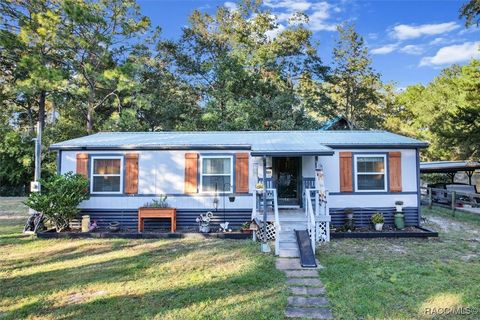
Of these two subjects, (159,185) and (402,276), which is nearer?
(402,276)

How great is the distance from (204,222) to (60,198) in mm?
4145

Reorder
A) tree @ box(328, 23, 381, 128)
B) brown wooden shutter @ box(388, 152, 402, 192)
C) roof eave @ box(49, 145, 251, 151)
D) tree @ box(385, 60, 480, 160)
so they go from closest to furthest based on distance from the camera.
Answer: roof eave @ box(49, 145, 251, 151), brown wooden shutter @ box(388, 152, 402, 192), tree @ box(385, 60, 480, 160), tree @ box(328, 23, 381, 128)

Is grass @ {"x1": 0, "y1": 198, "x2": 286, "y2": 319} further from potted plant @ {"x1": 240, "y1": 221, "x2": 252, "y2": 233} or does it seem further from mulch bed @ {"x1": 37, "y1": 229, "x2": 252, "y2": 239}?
potted plant @ {"x1": 240, "y1": 221, "x2": 252, "y2": 233}

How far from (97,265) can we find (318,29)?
23.9m

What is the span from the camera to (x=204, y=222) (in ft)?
30.2

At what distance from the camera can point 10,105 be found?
22.1 metres

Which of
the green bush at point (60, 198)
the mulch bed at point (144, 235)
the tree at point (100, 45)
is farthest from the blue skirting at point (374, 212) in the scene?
the tree at point (100, 45)

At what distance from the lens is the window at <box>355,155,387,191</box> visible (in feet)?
32.1

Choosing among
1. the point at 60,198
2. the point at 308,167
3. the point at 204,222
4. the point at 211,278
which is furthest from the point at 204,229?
the point at 60,198

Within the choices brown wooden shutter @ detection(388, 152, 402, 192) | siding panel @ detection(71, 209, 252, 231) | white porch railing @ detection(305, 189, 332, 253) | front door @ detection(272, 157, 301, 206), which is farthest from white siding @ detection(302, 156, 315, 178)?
brown wooden shutter @ detection(388, 152, 402, 192)

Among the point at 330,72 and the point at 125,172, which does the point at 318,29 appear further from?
the point at 125,172

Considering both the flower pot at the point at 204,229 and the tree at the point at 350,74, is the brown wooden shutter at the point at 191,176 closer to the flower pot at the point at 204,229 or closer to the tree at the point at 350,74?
the flower pot at the point at 204,229

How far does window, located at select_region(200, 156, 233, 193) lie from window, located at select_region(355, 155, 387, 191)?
406 centimetres

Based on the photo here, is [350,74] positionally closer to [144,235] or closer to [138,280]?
[144,235]
